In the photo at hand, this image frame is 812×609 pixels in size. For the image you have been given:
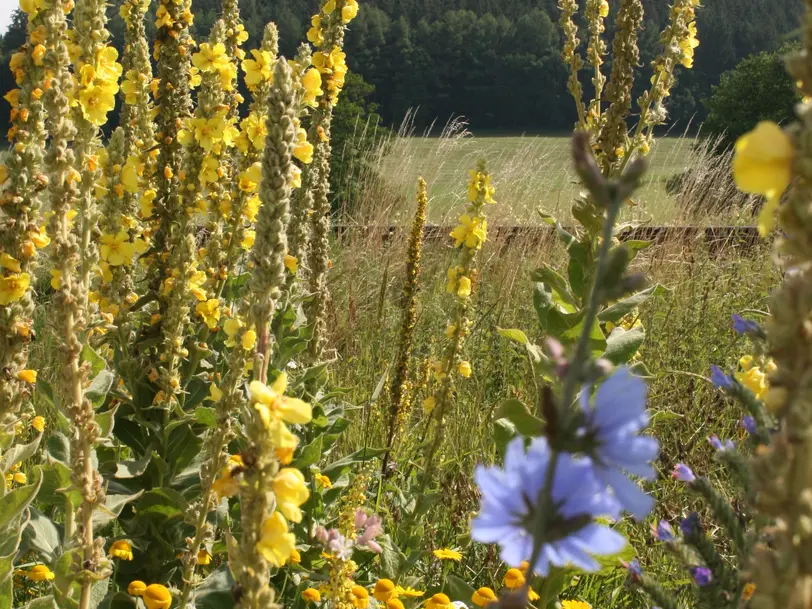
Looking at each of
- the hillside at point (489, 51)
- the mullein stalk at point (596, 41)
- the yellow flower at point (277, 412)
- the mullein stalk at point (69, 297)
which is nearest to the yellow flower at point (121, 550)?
the mullein stalk at point (69, 297)

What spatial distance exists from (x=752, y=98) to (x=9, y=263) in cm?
1741

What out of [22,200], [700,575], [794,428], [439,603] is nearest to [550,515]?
[794,428]

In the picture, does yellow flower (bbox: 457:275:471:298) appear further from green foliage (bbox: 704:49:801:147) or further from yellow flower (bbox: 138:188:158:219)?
green foliage (bbox: 704:49:801:147)

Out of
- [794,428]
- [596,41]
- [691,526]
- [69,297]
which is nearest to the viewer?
Result: [794,428]

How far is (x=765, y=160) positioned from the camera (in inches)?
21.6

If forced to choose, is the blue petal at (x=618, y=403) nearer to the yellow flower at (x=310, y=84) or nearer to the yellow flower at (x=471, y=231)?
the yellow flower at (x=310, y=84)

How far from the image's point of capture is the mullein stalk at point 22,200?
2.02m

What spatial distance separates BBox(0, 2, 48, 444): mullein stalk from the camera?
2.02 metres

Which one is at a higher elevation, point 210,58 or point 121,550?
point 210,58

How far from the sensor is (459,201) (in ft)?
29.0

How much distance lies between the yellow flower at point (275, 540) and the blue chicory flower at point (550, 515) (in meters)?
0.40

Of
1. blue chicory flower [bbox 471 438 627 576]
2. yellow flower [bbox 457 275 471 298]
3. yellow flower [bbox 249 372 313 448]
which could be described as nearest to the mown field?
yellow flower [bbox 457 275 471 298]

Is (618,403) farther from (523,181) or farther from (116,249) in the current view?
(523,181)

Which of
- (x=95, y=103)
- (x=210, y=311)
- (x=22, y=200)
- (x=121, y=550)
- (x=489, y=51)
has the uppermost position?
(x=95, y=103)
